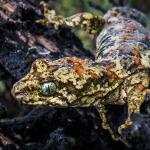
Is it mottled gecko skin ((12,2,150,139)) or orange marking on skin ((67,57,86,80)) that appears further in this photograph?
orange marking on skin ((67,57,86,80))

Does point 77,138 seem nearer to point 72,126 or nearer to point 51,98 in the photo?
point 72,126

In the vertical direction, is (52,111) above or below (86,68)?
below

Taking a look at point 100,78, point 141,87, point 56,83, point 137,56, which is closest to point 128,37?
point 137,56

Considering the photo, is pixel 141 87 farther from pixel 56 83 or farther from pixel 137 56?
pixel 56 83

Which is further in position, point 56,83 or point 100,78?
point 100,78

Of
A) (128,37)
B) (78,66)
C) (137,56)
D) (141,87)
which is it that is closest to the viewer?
(78,66)

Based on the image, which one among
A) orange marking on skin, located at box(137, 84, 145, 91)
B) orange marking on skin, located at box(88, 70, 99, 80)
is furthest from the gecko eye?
orange marking on skin, located at box(137, 84, 145, 91)

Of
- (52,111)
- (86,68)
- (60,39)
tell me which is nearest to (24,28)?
(60,39)

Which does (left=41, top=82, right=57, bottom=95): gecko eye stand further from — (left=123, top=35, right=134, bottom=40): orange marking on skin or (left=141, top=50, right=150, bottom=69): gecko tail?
(left=123, top=35, right=134, bottom=40): orange marking on skin
